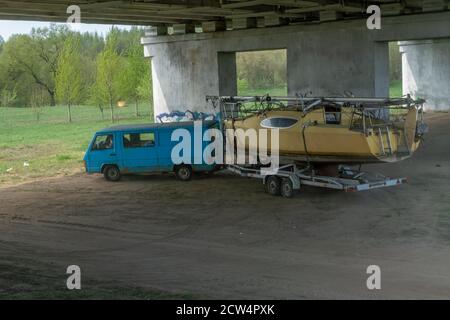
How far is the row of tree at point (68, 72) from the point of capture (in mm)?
56469

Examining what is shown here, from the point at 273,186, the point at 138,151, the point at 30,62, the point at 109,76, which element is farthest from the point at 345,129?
the point at 30,62

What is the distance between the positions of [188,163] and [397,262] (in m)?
11.7

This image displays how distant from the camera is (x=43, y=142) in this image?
3909 centimetres

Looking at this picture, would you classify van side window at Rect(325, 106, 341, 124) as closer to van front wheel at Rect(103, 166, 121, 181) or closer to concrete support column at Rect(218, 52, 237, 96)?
van front wheel at Rect(103, 166, 121, 181)

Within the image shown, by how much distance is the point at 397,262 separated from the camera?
1143cm

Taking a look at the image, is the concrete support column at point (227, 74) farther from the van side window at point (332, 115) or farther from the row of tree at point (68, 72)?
the row of tree at point (68, 72)

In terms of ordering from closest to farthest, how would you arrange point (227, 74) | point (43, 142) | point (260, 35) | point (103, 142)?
point (103, 142) → point (260, 35) → point (227, 74) → point (43, 142)

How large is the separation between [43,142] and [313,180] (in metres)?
24.8

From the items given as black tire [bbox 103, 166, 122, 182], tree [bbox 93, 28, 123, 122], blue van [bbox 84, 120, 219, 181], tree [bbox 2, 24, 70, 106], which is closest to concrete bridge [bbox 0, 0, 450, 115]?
blue van [bbox 84, 120, 219, 181]

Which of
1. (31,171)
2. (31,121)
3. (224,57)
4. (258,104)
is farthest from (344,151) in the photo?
(31,121)

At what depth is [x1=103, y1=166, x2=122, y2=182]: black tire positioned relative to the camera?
22.9m

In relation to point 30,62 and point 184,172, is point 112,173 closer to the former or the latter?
point 184,172

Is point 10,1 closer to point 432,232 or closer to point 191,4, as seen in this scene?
point 191,4

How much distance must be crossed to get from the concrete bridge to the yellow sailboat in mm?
4134
